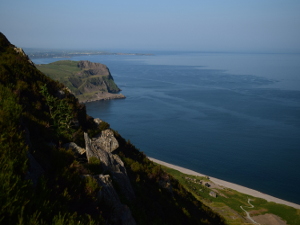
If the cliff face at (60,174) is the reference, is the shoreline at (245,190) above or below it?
below

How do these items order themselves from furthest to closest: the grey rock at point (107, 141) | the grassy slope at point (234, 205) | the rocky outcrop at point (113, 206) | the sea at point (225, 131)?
the sea at point (225, 131)
the grassy slope at point (234, 205)
the grey rock at point (107, 141)
the rocky outcrop at point (113, 206)

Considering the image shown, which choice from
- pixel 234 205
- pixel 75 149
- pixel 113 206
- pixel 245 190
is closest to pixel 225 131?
pixel 245 190

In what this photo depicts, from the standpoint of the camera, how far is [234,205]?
148 ft

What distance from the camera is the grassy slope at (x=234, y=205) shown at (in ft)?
132

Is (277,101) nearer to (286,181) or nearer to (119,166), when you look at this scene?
(286,181)

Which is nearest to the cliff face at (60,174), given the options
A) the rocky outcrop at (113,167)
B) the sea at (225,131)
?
the rocky outcrop at (113,167)

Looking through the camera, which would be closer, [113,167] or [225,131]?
[113,167]

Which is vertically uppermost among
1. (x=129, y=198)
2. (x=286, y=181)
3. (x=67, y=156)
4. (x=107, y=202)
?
(x=67, y=156)

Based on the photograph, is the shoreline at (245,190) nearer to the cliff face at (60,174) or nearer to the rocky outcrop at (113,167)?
the cliff face at (60,174)

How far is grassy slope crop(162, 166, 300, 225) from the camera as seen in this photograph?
40.4 meters

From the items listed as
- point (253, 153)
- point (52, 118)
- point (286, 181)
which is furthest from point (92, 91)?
point (52, 118)

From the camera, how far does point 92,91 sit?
A: 180 metres

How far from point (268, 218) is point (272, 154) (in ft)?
109

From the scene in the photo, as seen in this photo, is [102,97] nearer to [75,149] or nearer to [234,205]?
[234,205]
